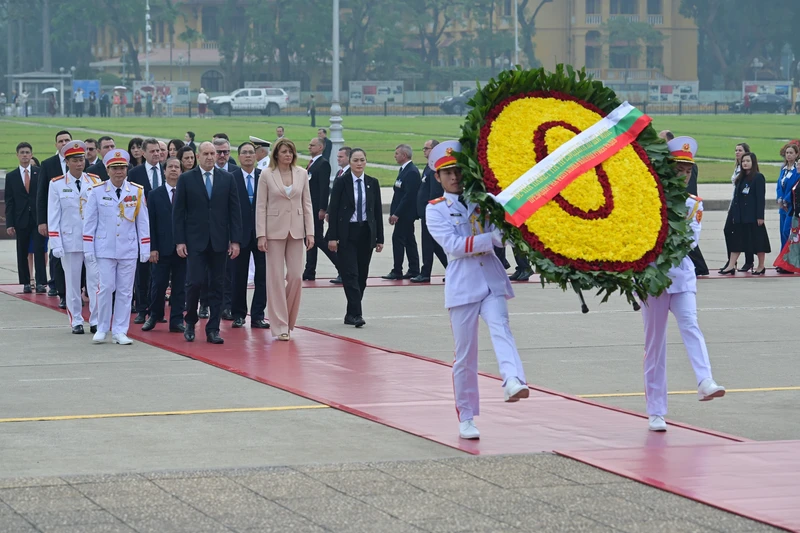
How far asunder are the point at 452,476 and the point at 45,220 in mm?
9289

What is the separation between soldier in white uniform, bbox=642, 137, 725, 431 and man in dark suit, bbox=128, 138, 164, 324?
718cm

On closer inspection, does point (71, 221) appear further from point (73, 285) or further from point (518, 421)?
point (518, 421)

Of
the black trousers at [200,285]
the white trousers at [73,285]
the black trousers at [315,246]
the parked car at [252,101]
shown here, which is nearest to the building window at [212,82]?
the parked car at [252,101]

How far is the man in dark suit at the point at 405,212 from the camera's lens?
1852cm

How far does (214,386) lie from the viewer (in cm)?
1051

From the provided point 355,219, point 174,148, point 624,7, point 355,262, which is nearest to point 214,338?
point 355,262

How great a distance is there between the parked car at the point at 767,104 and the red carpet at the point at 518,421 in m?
85.1

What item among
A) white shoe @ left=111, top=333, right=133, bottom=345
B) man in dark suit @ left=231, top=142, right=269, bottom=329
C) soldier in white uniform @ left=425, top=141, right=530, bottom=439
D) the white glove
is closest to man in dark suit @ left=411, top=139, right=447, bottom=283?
man in dark suit @ left=231, top=142, right=269, bottom=329

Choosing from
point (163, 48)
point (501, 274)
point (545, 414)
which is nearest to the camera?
point (501, 274)

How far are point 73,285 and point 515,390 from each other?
22.3 ft

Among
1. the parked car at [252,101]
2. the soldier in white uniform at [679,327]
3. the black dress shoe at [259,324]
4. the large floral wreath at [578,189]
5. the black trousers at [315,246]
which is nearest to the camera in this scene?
the large floral wreath at [578,189]

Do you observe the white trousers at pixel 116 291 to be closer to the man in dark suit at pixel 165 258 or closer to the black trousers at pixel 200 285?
the black trousers at pixel 200 285

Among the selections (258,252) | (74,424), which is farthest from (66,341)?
(74,424)

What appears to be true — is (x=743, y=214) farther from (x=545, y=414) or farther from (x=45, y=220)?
(x=545, y=414)
